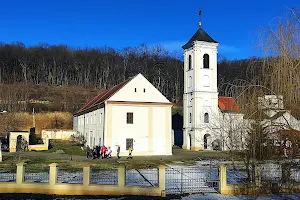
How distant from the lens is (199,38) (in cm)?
4412

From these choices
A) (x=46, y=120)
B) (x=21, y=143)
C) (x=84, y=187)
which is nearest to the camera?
(x=84, y=187)

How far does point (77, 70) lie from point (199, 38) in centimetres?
6458

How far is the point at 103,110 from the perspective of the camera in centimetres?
3566

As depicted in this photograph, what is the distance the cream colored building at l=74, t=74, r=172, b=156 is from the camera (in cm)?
3438

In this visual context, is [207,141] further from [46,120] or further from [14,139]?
[46,120]

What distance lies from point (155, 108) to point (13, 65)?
81.0 m

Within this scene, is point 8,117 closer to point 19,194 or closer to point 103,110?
point 103,110

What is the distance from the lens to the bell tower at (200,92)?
43000 mm

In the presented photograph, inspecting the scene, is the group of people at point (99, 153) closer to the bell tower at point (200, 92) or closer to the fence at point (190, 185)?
the bell tower at point (200, 92)

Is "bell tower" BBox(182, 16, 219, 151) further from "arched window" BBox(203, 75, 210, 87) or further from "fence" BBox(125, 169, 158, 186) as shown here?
"fence" BBox(125, 169, 158, 186)

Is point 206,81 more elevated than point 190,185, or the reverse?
point 206,81

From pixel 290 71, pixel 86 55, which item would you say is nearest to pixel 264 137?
pixel 290 71

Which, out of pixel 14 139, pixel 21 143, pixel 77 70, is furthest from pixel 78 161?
pixel 77 70

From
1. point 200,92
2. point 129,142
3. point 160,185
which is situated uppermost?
point 200,92
